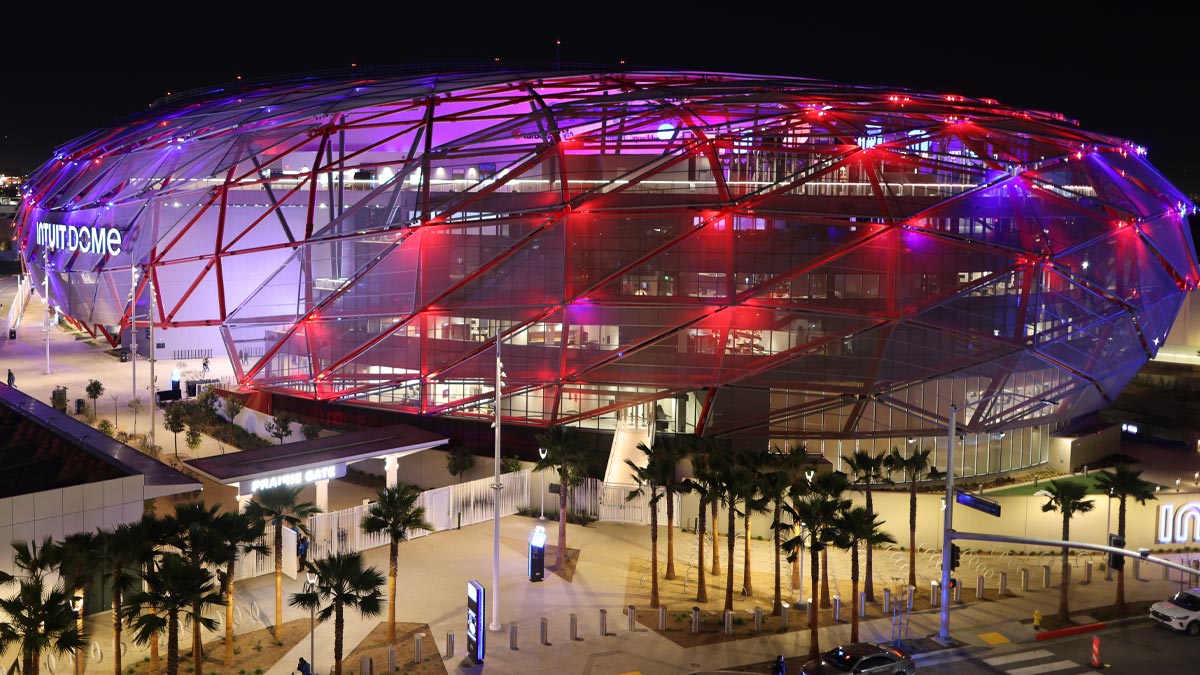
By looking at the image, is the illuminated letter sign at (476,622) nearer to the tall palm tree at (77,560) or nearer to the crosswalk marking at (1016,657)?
the tall palm tree at (77,560)

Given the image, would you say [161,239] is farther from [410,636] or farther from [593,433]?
[410,636]

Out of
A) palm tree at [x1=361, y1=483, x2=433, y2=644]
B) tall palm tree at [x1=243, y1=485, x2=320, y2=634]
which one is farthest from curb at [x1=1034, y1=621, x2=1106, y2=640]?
tall palm tree at [x1=243, y1=485, x2=320, y2=634]

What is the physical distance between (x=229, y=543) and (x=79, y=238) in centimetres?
2963

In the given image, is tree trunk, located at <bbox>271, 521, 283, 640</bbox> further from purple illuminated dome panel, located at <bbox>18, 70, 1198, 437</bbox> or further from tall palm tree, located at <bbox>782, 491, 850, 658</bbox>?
tall palm tree, located at <bbox>782, 491, 850, 658</bbox>

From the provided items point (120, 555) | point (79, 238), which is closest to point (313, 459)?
point (120, 555)

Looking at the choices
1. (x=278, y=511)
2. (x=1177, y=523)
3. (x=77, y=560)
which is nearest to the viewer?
(x=77, y=560)

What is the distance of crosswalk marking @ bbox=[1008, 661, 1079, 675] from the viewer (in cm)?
2544

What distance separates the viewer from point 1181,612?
28.9 metres

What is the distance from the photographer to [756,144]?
34344 millimetres

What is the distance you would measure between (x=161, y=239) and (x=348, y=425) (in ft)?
34.4

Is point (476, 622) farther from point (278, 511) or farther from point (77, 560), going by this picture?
point (77, 560)

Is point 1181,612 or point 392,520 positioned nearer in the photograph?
point 392,520

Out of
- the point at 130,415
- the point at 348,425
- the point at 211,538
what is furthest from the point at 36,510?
the point at 130,415

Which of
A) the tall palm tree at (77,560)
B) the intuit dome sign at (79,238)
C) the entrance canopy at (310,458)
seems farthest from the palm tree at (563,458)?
the intuit dome sign at (79,238)
